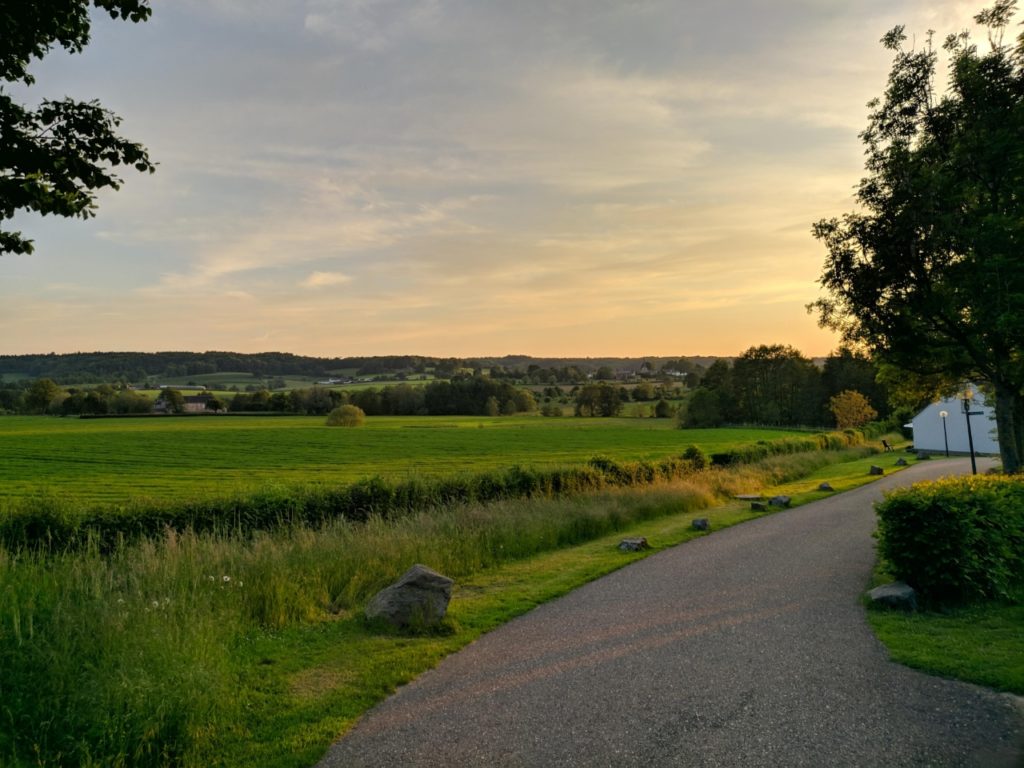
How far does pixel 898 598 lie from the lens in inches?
333

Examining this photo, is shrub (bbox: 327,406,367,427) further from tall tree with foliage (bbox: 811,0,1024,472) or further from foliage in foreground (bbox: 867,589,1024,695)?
foliage in foreground (bbox: 867,589,1024,695)

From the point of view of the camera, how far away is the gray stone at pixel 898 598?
8.44 m

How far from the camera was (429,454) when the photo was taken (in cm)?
4712

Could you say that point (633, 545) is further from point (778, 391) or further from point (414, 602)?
point (778, 391)

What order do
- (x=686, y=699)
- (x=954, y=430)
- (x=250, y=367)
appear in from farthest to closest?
1. (x=250, y=367)
2. (x=954, y=430)
3. (x=686, y=699)

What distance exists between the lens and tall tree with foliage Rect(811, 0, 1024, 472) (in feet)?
47.9

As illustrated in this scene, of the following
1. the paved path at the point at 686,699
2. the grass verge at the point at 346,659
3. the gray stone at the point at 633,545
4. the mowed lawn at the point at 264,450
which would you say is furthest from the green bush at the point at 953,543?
the mowed lawn at the point at 264,450

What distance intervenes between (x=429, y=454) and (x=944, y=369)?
34.7 metres

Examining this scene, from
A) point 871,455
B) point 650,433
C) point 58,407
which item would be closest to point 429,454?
point 650,433

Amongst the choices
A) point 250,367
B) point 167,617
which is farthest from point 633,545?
point 250,367

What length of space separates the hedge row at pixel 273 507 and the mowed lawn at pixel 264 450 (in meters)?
1.88

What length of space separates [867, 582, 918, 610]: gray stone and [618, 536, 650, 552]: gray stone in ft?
17.2

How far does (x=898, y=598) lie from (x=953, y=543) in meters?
1.11

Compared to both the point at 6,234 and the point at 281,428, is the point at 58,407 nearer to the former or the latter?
the point at 281,428
